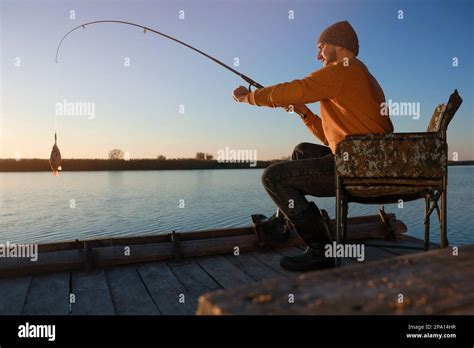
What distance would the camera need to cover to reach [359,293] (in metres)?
1.03

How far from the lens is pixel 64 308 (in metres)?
2.94

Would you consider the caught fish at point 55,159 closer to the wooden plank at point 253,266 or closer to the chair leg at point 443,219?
the wooden plank at point 253,266

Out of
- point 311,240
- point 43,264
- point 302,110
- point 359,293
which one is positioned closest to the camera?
point 359,293

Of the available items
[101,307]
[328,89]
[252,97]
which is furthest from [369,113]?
[101,307]

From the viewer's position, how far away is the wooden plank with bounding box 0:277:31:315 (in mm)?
2916

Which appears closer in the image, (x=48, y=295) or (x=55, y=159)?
(x=48, y=295)

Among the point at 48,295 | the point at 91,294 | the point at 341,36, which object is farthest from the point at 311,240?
the point at 48,295

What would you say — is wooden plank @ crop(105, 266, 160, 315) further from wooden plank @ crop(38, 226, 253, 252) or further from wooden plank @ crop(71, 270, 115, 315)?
wooden plank @ crop(38, 226, 253, 252)

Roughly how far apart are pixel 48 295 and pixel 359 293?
2792 mm

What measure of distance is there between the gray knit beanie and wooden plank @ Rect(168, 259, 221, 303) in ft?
7.31
